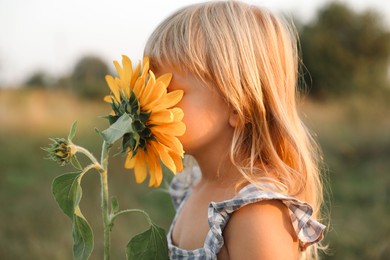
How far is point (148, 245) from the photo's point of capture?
4.22 ft

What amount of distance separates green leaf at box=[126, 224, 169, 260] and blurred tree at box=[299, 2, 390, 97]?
39.3 feet

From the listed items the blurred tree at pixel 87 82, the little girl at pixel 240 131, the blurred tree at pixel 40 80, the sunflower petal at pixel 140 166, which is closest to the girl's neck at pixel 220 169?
the little girl at pixel 240 131

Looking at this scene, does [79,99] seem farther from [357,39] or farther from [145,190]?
[357,39]

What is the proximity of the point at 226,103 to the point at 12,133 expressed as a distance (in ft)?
14.4

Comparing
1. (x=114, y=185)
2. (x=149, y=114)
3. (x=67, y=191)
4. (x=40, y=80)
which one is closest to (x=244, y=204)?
(x=149, y=114)

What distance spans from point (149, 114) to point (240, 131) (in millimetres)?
381

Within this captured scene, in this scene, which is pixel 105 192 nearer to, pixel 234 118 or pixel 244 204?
pixel 244 204

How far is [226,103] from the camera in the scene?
4.91ft

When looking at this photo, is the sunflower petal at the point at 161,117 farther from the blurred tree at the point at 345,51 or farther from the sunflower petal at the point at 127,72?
the blurred tree at the point at 345,51

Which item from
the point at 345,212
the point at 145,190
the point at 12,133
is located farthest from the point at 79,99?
the point at 345,212

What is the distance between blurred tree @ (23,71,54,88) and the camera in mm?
8109

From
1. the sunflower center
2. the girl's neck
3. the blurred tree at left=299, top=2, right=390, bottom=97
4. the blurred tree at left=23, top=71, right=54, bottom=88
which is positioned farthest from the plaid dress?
the blurred tree at left=299, top=2, right=390, bottom=97

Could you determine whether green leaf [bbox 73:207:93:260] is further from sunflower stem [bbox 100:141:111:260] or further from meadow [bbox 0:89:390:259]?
meadow [bbox 0:89:390:259]

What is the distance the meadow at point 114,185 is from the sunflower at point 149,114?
752 millimetres
